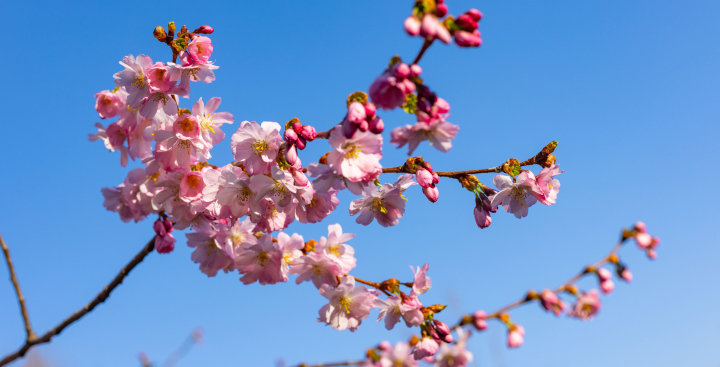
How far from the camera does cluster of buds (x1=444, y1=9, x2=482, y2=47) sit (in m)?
1.50

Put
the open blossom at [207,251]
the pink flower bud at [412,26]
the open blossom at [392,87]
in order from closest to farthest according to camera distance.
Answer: the pink flower bud at [412,26], the open blossom at [392,87], the open blossom at [207,251]

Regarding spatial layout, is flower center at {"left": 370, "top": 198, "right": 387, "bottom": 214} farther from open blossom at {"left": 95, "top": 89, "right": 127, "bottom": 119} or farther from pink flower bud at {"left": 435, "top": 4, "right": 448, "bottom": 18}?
open blossom at {"left": 95, "top": 89, "right": 127, "bottom": 119}

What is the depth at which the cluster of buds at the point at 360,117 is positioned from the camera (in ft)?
5.30

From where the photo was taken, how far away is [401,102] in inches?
62.7

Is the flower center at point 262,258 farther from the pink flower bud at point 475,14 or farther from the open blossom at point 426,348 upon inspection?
the pink flower bud at point 475,14

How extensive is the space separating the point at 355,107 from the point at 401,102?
0.52ft

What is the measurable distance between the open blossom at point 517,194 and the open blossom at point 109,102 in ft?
7.45

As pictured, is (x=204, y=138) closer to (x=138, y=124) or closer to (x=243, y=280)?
(x=138, y=124)

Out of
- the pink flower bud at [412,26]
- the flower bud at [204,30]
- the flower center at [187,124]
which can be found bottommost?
the pink flower bud at [412,26]

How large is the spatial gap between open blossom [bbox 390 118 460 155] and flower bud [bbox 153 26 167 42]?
1.48 m

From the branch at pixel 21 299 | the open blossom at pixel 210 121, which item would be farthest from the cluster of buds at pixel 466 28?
the branch at pixel 21 299

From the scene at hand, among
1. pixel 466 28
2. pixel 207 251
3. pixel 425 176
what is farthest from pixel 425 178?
pixel 207 251

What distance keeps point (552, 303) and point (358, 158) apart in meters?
1.38

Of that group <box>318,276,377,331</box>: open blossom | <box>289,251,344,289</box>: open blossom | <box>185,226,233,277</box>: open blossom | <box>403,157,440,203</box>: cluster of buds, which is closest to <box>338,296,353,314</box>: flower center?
<box>318,276,377,331</box>: open blossom
